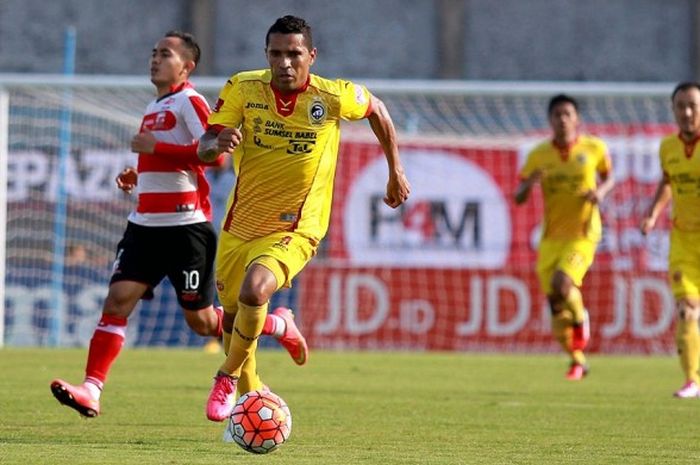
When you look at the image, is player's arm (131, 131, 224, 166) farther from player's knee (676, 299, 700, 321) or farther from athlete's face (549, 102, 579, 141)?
athlete's face (549, 102, 579, 141)

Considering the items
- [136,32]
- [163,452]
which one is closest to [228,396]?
[163,452]

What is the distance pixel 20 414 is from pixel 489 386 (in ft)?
14.8

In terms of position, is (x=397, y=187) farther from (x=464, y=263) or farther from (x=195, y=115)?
(x=464, y=263)

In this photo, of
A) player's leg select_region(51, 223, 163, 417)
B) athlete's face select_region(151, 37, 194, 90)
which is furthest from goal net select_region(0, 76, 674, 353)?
player's leg select_region(51, 223, 163, 417)

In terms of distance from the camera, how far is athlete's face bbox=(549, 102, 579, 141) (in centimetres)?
1297

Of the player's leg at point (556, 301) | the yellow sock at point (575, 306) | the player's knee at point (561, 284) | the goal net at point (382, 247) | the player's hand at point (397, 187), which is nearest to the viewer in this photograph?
the player's hand at point (397, 187)

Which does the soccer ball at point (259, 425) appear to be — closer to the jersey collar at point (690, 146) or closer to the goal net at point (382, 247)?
the jersey collar at point (690, 146)

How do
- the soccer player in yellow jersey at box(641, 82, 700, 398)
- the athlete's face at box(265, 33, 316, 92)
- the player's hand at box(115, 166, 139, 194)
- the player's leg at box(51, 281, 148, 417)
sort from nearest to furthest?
1. the athlete's face at box(265, 33, 316, 92)
2. the player's leg at box(51, 281, 148, 417)
3. the player's hand at box(115, 166, 139, 194)
4. the soccer player in yellow jersey at box(641, 82, 700, 398)

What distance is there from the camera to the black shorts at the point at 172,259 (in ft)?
28.0

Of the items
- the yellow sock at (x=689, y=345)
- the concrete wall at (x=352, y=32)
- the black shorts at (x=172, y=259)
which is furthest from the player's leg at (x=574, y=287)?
the concrete wall at (x=352, y=32)

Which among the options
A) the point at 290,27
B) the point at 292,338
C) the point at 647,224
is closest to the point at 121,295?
the point at 292,338

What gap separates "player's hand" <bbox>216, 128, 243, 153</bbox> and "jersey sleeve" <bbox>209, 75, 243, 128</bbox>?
15.1 inches

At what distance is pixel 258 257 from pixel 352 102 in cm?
98

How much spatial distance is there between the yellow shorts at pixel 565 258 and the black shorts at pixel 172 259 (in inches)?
196
